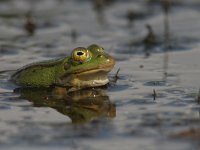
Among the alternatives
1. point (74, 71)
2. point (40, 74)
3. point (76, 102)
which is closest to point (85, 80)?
point (74, 71)

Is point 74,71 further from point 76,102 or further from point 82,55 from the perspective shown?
point 76,102

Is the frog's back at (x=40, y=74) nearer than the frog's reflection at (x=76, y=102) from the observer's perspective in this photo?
No

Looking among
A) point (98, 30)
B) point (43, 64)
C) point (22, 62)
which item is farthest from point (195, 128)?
point (98, 30)

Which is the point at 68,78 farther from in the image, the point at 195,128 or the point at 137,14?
the point at 137,14

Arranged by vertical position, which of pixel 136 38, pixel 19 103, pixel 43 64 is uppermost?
pixel 136 38

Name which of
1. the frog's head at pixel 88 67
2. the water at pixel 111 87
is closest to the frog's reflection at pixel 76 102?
the water at pixel 111 87

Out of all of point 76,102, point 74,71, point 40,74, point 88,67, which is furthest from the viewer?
point 40,74

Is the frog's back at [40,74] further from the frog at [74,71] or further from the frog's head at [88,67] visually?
the frog's head at [88,67]
